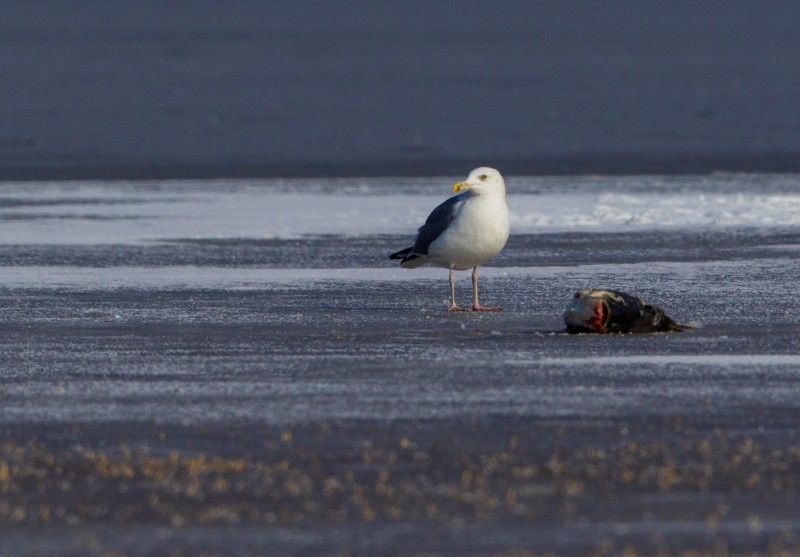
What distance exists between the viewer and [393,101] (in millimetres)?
40875

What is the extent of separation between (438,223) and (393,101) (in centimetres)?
2853

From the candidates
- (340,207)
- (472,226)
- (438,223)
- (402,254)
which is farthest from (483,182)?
(340,207)

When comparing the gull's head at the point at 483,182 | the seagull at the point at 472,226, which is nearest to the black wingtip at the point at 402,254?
the seagull at the point at 472,226

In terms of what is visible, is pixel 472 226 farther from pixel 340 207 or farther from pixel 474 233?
pixel 340 207

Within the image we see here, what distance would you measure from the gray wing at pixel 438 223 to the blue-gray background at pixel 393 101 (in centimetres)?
1196

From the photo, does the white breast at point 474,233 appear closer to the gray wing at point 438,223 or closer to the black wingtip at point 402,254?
the gray wing at point 438,223

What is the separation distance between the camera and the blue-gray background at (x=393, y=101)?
1059 inches

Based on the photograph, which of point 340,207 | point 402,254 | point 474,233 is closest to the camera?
point 474,233

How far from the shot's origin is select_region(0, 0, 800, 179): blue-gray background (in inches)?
1059

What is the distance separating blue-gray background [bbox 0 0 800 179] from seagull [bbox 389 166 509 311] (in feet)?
39.7

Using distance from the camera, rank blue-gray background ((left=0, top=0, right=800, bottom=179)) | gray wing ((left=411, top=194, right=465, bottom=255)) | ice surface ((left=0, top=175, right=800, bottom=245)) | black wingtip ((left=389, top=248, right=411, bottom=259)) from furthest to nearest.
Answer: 1. blue-gray background ((left=0, top=0, right=800, bottom=179))
2. ice surface ((left=0, top=175, right=800, bottom=245))
3. black wingtip ((left=389, top=248, right=411, bottom=259))
4. gray wing ((left=411, top=194, right=465, bottom=255))

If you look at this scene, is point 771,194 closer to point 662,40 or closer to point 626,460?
point 626,460

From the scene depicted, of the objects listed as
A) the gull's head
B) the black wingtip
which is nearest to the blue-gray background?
the black wingtip

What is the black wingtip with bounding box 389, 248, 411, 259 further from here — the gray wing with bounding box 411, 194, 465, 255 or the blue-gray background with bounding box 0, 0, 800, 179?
the blue-gray background with bounding box 0, 0, 800, 179
